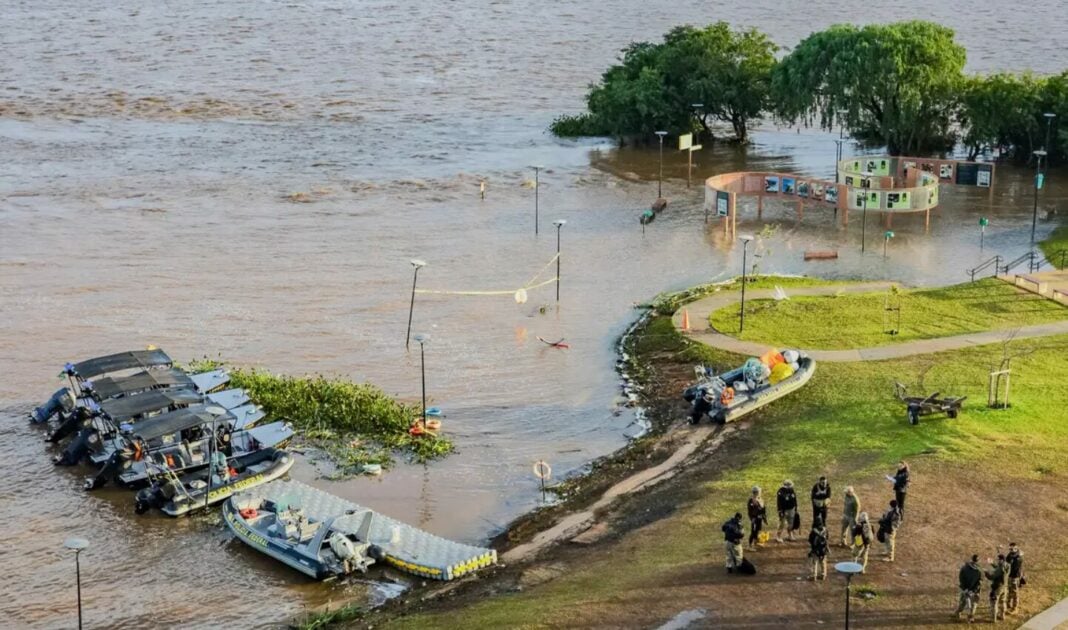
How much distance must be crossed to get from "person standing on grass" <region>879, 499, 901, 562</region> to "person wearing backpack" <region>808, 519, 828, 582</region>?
168 centimetres

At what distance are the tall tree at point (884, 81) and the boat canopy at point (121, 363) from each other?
53128mm

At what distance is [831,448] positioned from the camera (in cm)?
4306

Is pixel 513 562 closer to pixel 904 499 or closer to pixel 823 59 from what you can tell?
pixel 904 499

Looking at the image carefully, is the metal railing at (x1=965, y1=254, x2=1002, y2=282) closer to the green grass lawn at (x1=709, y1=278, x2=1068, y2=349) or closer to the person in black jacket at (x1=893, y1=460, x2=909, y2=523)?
the green grass lawn at (x1=709, y1=278, x2=1068, y2=349)

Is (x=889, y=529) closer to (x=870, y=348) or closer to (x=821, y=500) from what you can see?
(x=821, y=500)

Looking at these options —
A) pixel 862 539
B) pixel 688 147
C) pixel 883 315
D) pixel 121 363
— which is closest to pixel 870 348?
pixel 883 315

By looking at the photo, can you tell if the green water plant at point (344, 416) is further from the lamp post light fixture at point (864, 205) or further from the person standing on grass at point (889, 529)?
the lamp post light fixture at point (864, 205)

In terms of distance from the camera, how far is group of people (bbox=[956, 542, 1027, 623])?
30.7 meters

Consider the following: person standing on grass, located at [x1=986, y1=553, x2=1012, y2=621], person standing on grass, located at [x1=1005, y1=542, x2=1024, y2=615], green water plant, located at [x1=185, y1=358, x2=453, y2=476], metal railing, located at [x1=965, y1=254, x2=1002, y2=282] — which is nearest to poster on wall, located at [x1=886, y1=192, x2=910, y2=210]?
metal railing, located at [x1=965, y1=254, x2=1002, y2=282]

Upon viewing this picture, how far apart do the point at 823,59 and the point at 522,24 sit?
69639mm

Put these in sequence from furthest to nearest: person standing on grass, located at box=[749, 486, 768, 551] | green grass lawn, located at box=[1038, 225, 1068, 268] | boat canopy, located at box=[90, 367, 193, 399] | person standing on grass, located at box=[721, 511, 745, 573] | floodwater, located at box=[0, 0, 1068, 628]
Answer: green grass lawn, located at box=[1038, 225, 1068, 268]
boat canopy, located at box=[90, 367, 193, 399]
floodwater, located at box=[0, 0, 1068, 628]
person standing on grass, located at box=[749, 486, 768, 551]
person standing on grass, located at box=[721, 511, 745, 573]

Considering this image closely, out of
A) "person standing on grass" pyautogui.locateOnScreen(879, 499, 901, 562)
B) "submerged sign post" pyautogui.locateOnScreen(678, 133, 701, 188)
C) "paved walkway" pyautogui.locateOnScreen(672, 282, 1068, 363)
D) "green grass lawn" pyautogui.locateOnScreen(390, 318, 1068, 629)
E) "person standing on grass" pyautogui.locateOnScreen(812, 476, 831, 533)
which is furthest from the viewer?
"submerged sign post" pyautogui.locateOnScreen(678, 133, 701, 188)

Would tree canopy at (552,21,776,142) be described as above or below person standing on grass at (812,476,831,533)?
above

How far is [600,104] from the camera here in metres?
101
